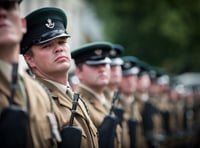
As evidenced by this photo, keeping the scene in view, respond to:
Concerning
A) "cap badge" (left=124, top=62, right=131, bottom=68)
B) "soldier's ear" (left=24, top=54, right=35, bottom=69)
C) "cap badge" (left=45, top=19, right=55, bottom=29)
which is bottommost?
"cap badge" (left=124, top=62, right=131, bottom=68)

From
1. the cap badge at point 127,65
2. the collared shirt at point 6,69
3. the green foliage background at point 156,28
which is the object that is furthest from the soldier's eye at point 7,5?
the green foliage background at point 156,28

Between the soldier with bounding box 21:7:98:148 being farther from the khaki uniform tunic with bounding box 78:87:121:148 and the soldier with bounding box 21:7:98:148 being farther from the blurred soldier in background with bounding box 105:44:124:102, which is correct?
the blurred soldier in background with bounding box 105:44:124:102

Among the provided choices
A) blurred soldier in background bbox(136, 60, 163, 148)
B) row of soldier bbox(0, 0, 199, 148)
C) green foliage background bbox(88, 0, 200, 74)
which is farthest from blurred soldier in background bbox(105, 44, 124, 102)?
green foliage background bbox(88, 0, 200, 74)

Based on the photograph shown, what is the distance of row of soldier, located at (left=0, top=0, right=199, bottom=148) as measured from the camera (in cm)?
413

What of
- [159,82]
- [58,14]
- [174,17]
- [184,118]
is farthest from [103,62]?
[174,17]

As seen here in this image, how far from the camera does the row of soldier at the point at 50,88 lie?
4.13 m

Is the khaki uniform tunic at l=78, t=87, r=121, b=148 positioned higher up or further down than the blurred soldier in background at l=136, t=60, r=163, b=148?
higher up

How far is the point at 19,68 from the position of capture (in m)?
4.31

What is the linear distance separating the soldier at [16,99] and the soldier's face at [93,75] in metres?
3.13

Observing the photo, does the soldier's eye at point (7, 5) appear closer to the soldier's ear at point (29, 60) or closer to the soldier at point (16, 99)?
→ the soldier at point (16, 99)

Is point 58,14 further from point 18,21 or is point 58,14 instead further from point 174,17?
point 174,17

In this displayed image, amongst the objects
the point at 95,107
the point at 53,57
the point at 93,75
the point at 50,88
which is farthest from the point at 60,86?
the point at 93,75

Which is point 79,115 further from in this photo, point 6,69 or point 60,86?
point 6,69

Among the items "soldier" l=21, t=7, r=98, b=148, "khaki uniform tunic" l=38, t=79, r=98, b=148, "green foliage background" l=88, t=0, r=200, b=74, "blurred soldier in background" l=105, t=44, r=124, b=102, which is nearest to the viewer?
"khaki uniform tunic" l=38, t=79, r=98, b=148
